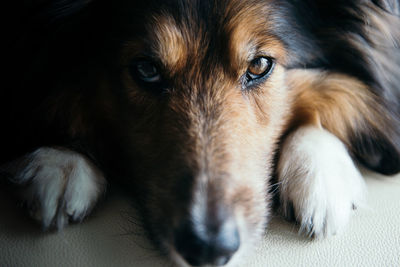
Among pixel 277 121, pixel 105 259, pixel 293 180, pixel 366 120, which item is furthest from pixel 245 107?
pixel 105 259

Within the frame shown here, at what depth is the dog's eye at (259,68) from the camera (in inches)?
58.1

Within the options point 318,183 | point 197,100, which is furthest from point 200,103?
point 318,183

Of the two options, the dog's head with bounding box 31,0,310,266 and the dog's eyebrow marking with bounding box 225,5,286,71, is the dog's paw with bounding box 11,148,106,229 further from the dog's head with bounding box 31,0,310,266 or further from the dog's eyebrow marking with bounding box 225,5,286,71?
the dog's eyebrow marking with bounding box 225,5,286,71

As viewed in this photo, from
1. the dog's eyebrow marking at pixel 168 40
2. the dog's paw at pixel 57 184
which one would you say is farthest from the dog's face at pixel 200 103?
the dog's paw at pixel 57 184

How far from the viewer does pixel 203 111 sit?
1.40m

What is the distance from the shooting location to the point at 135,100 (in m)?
1.49

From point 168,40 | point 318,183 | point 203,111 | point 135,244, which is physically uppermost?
point 168,40

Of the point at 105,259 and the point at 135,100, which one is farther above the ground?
the point at 135,100

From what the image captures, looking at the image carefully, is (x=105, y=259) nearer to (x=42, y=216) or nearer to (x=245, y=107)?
(x=42, y=216)

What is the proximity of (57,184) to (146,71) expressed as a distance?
0.48 m

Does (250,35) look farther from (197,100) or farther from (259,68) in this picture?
(197,100)

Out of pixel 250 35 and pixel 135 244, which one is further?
pixel 250 35

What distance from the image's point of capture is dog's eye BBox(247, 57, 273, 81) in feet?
4.84

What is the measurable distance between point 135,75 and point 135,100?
0.29ft
